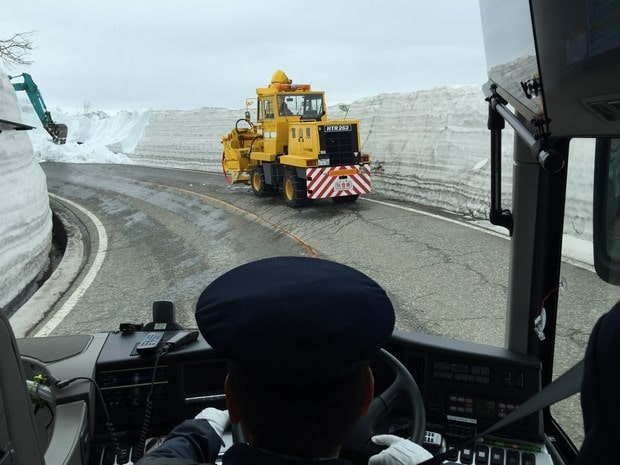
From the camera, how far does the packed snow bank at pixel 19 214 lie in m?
9.29

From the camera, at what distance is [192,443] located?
188 centimetres

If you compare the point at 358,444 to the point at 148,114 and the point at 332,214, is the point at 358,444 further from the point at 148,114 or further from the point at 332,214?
the point at 148,114

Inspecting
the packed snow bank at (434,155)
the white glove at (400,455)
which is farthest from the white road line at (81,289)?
the packed snow bank at (434,155)

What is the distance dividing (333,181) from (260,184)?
11.8 ft

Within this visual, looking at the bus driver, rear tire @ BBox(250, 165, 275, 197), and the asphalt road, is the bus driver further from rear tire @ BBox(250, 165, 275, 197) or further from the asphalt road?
rear tire @ BBox(250, 165, 275, 197)

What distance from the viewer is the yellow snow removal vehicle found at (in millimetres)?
13344

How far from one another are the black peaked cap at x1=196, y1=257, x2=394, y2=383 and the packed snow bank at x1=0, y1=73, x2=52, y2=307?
23.1 ft

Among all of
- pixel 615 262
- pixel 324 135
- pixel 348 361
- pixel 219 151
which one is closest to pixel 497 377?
pixel 615 262

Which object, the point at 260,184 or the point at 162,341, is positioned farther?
the point at 260,184

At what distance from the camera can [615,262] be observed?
7.05 ft

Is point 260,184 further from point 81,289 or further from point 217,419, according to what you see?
point 217,419

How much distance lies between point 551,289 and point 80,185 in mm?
22688

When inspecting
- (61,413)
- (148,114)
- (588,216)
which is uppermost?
(148,114)

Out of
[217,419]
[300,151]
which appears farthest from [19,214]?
[217,419]
